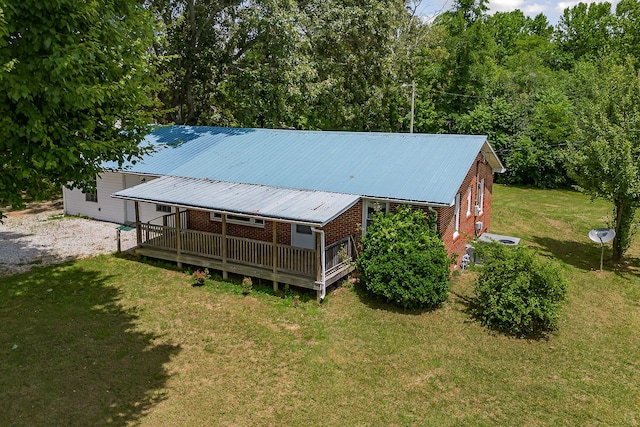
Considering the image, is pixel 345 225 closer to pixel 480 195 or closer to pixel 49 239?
pixel 480 195

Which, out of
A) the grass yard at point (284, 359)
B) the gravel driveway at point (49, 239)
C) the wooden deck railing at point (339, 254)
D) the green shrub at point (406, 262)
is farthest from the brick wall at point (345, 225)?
the gravel driveway at point (49, 239)

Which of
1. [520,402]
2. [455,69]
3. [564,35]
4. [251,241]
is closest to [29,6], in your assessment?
[251,241]

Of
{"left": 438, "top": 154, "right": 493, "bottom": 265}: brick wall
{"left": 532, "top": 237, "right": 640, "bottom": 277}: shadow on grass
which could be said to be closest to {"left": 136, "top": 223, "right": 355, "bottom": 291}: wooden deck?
{"left": 438, "top": 154, "right": 493, "bottom": 265}: brick wall

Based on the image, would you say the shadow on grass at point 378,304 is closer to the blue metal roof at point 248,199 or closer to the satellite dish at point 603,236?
the blue metal roof at point 248,199

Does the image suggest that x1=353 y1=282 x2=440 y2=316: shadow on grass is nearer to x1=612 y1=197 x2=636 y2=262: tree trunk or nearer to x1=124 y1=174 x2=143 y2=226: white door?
x1=612 y1=197 x2=636 y2=262: tree trunk

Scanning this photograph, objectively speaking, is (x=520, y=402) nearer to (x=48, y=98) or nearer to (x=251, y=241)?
(x=251, y=241)

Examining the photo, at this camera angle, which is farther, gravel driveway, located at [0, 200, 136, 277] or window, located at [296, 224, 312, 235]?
gravel driveway, located at [0, 200, 136, 277]

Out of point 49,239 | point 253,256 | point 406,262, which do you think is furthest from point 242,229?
point 49,239
